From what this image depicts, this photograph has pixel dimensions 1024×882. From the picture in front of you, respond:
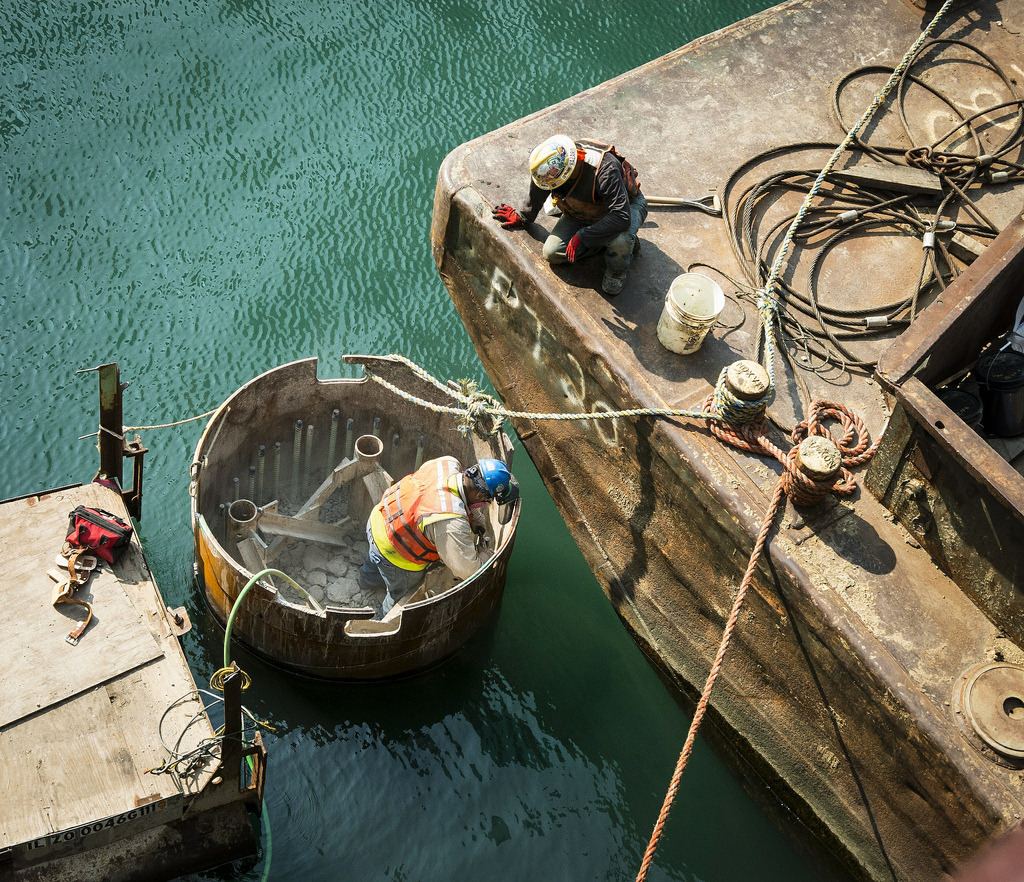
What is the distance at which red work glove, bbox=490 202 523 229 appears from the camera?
6.10 m

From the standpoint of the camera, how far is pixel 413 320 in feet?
27.1

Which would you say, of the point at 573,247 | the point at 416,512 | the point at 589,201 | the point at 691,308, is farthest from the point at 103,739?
the point at 589,201

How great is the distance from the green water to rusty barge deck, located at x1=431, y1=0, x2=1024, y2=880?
0.76m

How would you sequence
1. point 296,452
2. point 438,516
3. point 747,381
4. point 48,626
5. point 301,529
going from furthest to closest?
point 296,452 < point 301,529 < point 438,516 < point 48,626 < point 747,381

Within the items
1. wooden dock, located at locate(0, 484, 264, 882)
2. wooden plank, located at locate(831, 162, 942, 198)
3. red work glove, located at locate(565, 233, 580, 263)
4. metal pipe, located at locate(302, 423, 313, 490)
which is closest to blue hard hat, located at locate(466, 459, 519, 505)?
red work glove, located at locate(565, 233, 580, 263)

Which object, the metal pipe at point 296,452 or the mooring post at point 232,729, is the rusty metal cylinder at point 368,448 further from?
the mooring post at point 232,729

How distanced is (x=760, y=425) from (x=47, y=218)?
6855mm

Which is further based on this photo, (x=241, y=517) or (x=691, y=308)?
(x=241, y=517)

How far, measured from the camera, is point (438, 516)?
5.53m

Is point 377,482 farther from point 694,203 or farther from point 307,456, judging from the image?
point 694,203

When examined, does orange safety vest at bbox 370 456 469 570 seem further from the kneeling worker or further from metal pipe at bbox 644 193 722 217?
metal pipe at bbox 644 193 722 217

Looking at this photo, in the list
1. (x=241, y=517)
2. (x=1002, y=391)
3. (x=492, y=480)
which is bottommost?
(x=241, y=517)

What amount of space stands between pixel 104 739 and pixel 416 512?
2.20m

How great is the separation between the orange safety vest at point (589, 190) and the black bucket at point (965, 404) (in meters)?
2.31
